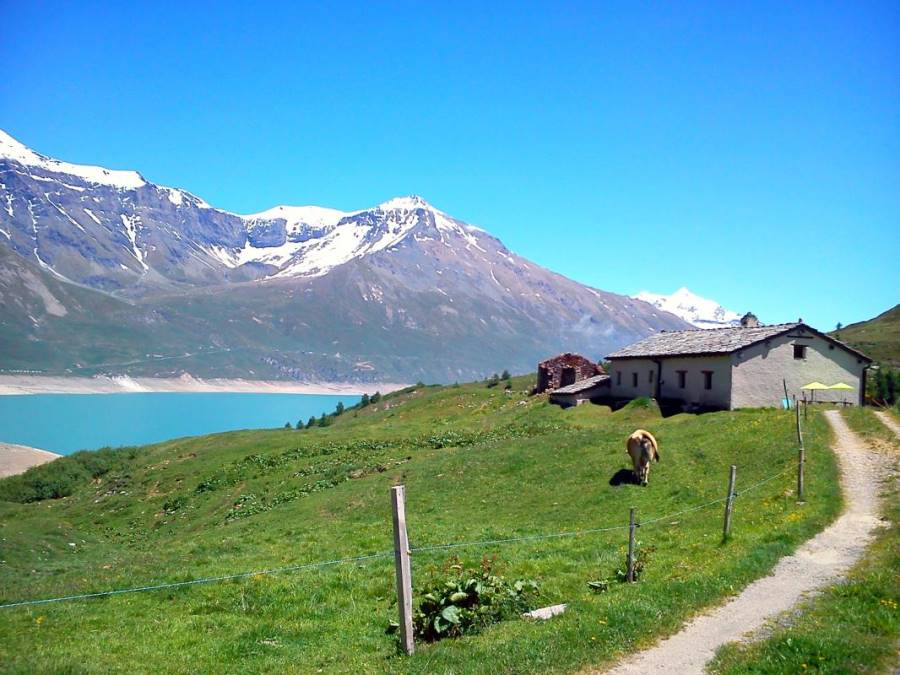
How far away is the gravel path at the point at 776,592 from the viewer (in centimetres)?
1087

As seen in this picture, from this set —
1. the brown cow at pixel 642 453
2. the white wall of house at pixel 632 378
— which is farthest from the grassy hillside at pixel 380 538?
the white wall of house at pixel 632 378

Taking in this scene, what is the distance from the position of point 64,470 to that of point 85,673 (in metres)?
58.3

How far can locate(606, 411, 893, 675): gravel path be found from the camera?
10.9 meters

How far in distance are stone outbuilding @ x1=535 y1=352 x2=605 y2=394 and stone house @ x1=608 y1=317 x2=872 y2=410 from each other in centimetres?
1402

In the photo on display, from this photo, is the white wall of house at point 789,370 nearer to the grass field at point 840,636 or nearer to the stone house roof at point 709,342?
the stone house roof at point 709,342

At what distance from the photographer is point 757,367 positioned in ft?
153

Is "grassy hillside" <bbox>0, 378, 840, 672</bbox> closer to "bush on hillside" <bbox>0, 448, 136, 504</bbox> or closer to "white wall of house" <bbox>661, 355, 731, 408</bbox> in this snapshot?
"bush on hillside" <bbox>0, 448, 136, 504</bbox>

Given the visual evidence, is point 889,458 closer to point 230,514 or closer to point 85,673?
point 85,673

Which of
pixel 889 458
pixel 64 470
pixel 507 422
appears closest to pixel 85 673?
pixel 889 458

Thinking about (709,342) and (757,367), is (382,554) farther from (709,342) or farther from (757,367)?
(709,342)

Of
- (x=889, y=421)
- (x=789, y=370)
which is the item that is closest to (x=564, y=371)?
(x=789, y=370)

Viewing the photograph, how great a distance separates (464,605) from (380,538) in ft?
37.8

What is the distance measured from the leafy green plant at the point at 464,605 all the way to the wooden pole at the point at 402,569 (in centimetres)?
76

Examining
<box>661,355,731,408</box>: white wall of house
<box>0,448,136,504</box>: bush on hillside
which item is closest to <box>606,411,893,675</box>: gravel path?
<box>661,355,731,408</box>: white wall of house
